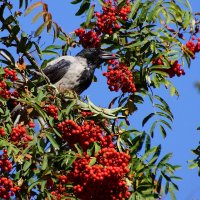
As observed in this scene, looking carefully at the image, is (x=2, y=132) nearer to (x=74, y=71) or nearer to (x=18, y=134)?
(x=18, y=134)

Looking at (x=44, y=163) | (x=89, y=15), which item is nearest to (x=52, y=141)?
(x=44, y=163)

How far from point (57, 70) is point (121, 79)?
2.28 m

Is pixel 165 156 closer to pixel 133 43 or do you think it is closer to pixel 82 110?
pixel 82 110

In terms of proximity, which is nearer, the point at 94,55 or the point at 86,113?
the point at 86,113

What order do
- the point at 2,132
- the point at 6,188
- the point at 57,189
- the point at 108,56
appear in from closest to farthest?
1. the point at 6,188
2. the point at 2,132
3. the point at 57,189
4. the point at 108,56

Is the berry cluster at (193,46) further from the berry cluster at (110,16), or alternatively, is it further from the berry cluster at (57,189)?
the berry cluster at (57,189)

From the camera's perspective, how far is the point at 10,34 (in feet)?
22.2

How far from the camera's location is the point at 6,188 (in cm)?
595

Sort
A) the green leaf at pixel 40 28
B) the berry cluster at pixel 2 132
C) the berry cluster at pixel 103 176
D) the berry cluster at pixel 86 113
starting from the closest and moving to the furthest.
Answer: the berry cluster at pixel 103 176
the berry cluster at pixel 2 132
the berry cluster at pixel 86 113
the green leaf at pixel 40 28

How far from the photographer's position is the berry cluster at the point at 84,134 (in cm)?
598

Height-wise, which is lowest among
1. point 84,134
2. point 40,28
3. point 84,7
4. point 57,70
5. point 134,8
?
point 84,134

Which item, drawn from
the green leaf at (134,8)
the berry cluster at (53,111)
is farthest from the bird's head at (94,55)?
the berry cluster at (53,111)

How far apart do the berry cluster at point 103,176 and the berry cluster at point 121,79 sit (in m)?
1.15

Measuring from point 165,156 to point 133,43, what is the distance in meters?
1.32
